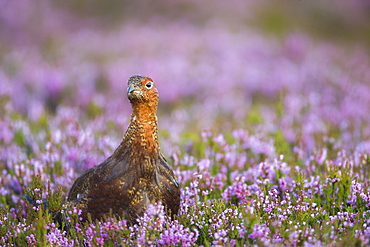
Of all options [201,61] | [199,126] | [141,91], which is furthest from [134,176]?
[201,61]

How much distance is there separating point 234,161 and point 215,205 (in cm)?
188

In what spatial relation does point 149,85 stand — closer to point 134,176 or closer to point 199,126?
point 134,176

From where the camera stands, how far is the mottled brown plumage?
2.99 m

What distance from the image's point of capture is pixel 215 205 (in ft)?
9.95

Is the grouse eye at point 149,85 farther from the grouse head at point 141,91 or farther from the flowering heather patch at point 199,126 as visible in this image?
the flowering heather patch at point 199,126

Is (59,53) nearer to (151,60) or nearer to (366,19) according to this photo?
(151,60)

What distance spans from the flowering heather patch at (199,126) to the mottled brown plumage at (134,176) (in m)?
0.15

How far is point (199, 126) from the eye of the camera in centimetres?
714

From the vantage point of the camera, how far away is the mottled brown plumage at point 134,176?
2994mm

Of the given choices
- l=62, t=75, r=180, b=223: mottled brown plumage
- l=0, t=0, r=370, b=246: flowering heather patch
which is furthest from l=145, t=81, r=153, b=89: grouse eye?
l=0, t=0, r=370, b=246: flowering heather patch

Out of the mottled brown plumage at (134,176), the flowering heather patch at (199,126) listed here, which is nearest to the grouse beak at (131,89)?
the mottled brown plumage at (134,176)

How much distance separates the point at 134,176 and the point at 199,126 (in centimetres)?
416

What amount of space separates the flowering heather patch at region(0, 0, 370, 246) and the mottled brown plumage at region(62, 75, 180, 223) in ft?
0.50

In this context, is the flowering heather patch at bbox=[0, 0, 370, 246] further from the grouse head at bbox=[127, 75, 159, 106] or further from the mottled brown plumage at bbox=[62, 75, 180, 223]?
the grouse head at bbox=[127, 75, 159, 106]
